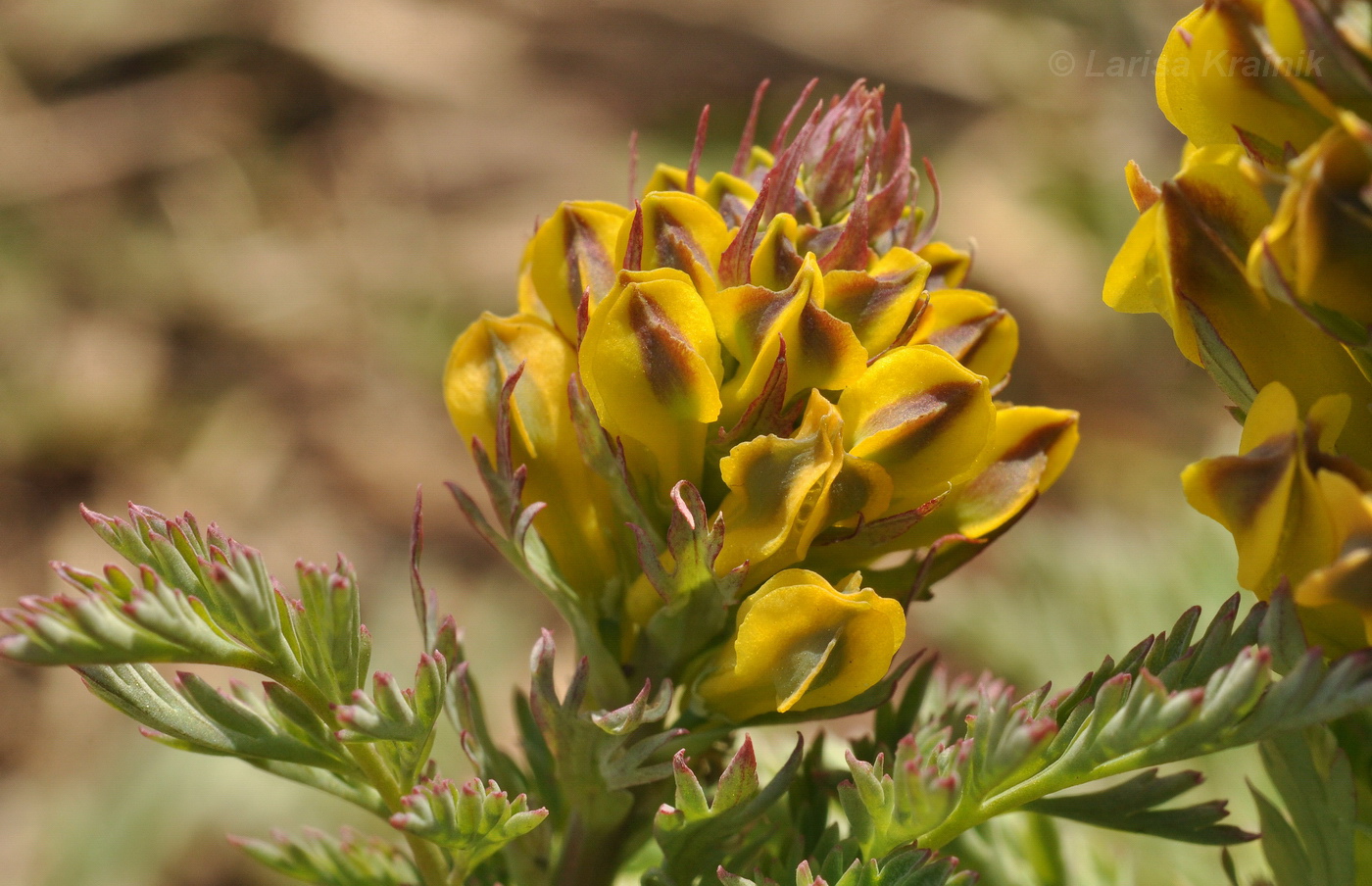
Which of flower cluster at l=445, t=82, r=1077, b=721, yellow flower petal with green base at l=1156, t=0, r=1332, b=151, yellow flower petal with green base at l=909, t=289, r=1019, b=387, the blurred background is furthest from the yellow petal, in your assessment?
the blurred background

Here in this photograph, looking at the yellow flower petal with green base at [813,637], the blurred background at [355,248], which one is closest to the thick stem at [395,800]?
the yellow flower petal with green base at [813,637]

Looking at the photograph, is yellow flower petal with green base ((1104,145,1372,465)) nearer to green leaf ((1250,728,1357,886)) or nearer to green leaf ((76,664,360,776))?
green leaf ((1250,728,1357,886))

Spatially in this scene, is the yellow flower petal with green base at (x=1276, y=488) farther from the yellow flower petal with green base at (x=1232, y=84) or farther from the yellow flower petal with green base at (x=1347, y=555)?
the yellow flower petal with green base at (x=1232, y=84)

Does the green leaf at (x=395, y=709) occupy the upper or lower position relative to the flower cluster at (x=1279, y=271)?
lower

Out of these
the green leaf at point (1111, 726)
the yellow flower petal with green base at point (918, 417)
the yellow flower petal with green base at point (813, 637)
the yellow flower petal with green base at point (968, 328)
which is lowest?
the green leaf at point (1111, 726)

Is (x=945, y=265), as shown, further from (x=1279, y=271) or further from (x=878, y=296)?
(x=1279, y=271)

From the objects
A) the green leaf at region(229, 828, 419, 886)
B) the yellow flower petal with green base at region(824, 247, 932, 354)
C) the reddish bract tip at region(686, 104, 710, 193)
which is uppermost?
the reddish bract tip at region(686, 104, 710, 193)

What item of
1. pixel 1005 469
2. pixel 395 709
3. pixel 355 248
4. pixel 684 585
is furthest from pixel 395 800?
pixel 355 248
